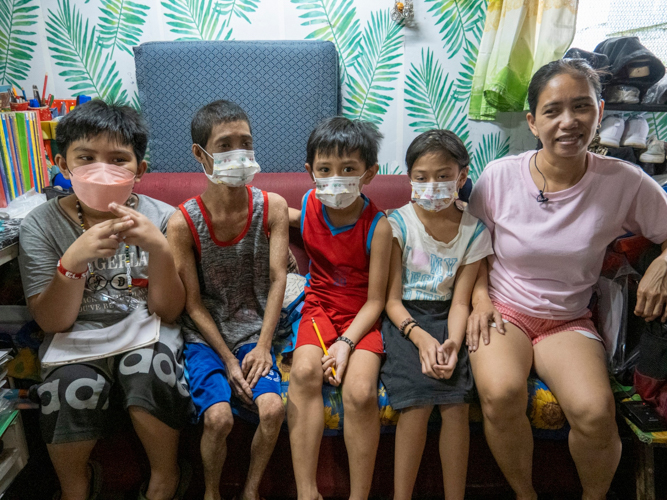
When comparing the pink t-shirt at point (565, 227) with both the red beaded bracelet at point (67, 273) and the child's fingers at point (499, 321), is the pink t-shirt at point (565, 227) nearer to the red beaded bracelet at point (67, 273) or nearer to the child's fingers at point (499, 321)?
the child's fingers at point (499, 321)

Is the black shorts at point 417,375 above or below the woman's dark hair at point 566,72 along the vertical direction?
below

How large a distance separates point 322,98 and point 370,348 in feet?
4.03

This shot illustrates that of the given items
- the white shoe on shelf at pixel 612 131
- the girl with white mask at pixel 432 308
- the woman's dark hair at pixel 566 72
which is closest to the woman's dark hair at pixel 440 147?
the girl with white mask at pixel 432 308

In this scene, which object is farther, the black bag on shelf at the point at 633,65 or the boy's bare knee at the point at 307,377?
the black bag on shelf at the point at 633,65

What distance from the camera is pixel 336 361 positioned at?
→ 1304 millimetres

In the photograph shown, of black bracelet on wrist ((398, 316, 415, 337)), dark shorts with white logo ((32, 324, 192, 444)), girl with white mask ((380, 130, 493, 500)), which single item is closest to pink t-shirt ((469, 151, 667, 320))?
girl with white mask ((380, 130, 493, 500))

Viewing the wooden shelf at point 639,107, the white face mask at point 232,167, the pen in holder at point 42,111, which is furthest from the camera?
the wooden shelf at point 639,107

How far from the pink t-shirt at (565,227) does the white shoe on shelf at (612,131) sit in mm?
666

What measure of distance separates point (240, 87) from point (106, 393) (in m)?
1.42

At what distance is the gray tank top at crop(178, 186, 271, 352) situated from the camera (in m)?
1.40

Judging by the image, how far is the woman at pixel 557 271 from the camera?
1217 mm

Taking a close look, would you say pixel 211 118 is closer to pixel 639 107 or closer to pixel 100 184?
pixel 100 184

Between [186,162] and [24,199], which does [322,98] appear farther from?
[24,199]

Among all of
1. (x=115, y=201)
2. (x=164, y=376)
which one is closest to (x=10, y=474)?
(x=164, y=376)
